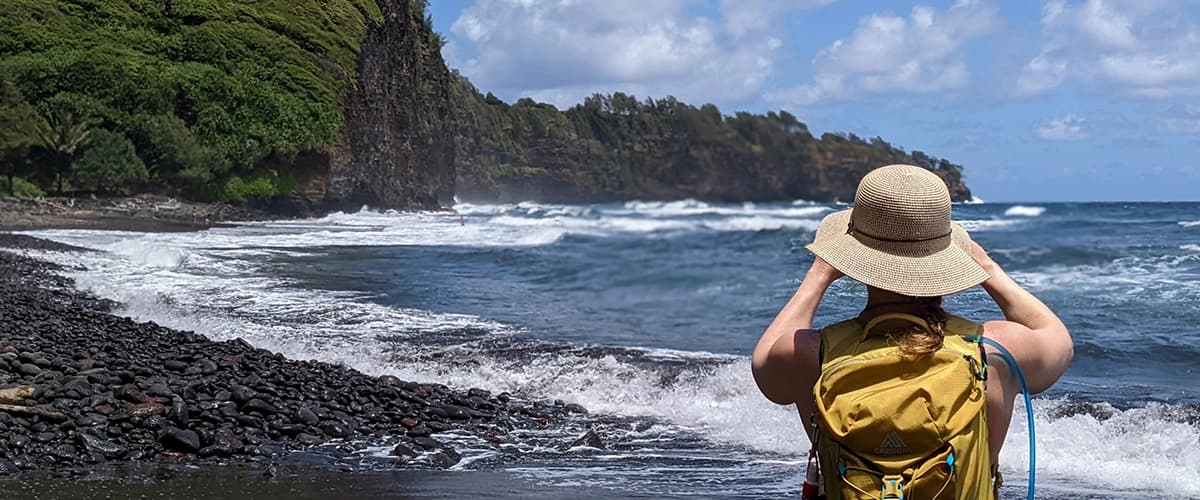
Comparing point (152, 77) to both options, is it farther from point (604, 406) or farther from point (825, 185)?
point (604, 406)

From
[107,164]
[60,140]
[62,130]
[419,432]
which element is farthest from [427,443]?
[62,130]

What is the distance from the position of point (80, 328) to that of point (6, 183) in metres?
34.6

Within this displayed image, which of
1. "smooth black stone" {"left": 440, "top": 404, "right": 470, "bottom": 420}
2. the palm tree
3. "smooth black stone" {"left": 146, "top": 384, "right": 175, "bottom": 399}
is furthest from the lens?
the palm tree

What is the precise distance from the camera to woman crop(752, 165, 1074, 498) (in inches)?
80.4

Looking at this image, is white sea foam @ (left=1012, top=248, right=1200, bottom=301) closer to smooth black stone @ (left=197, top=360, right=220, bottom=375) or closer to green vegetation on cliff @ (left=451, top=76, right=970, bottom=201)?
green vegetation on cliff @ (left=451, top=76, right=970, bottom=201)

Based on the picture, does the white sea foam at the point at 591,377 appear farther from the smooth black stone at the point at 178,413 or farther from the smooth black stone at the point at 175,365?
the smooth black stone at the point at 178,413

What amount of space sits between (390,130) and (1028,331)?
59186mm

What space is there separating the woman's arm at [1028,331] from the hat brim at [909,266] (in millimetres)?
91

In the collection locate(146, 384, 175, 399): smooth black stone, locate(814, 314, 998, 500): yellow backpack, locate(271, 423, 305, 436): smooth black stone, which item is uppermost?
locate(814, 314, 998, 500): yellow backpack

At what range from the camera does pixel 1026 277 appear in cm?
1989

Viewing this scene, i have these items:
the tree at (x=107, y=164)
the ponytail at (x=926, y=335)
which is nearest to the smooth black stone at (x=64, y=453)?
the ponytail at (x=926, y=335)

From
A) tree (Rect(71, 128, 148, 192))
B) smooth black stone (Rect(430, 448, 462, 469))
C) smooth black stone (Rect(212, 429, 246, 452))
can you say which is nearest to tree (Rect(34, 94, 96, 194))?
tree (Rect(71, 128, 148, 192))

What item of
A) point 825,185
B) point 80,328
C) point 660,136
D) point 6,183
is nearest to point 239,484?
point 80,328

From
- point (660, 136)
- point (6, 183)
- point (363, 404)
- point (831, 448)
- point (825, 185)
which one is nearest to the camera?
point (831, 448)
